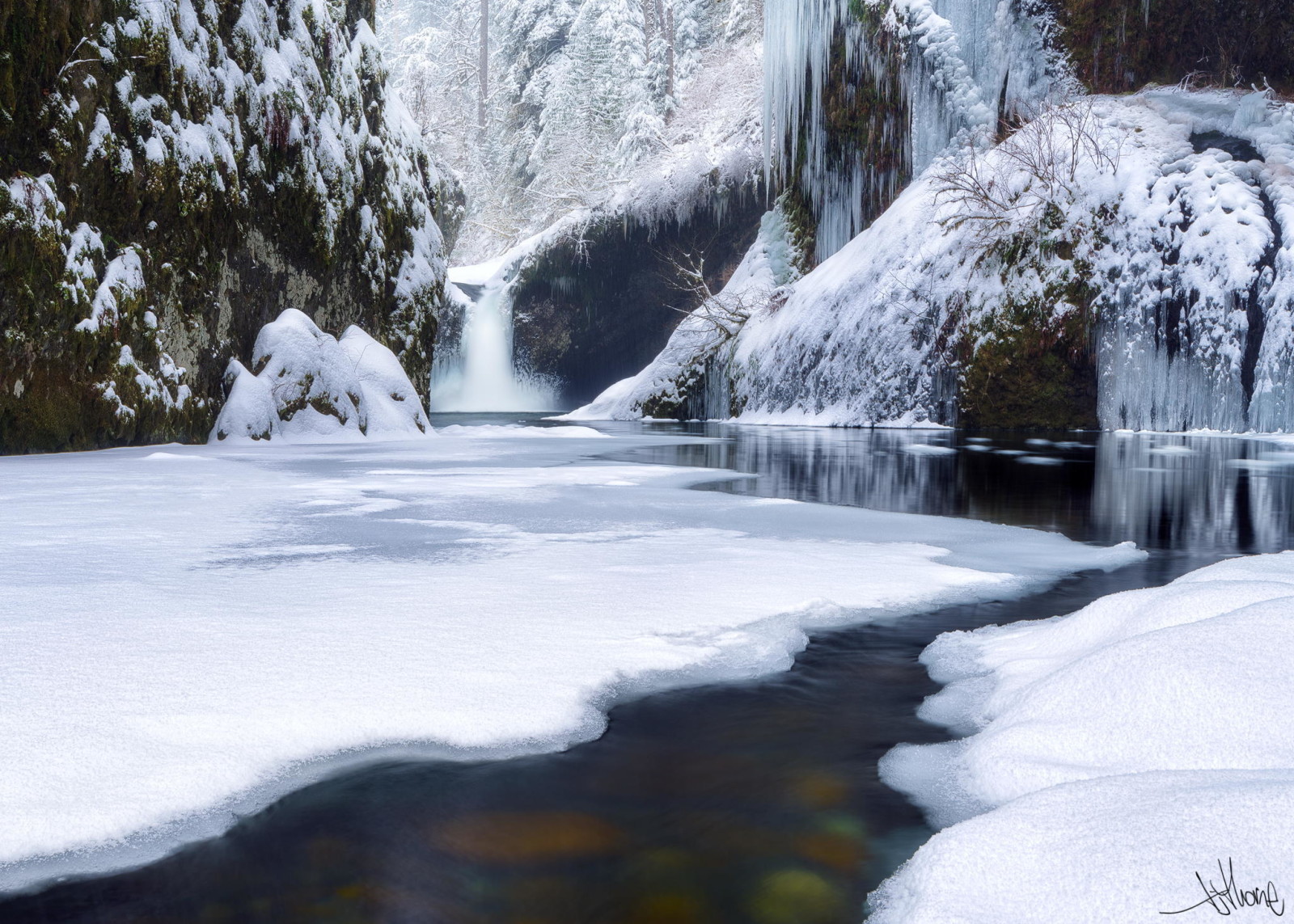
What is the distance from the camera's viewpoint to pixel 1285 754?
1180 millimetres

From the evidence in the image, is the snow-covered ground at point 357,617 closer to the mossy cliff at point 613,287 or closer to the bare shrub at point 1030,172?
the bare shrub at point 1030,172

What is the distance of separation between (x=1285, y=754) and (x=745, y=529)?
2393 millimetres

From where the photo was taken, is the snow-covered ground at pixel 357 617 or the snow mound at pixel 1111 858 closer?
the snow mound at pixel 1111 858

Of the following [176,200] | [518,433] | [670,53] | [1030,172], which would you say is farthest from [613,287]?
[176,200]

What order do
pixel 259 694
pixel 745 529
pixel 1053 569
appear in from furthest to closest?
pixel 745 529, pixel 1053 569, pixel 259 694

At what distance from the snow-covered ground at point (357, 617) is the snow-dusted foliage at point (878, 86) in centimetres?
1105

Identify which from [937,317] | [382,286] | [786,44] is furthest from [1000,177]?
[382,286]

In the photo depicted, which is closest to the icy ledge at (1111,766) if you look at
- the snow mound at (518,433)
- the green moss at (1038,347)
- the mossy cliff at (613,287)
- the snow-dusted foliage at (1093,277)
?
the snow mound at (518,433)

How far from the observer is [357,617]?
2012 millimetres

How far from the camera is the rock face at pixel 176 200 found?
618cm

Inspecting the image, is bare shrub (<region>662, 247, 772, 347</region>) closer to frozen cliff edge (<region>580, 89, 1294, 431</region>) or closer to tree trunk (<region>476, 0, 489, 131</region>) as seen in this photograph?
frozen cliff edge (<region>580, 89, 1294, 431</region>)

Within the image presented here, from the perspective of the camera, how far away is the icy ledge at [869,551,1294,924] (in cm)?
88

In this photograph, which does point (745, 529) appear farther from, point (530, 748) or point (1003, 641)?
point (530, 748)

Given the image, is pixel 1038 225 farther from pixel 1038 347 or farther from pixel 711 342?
pixel 711 342
